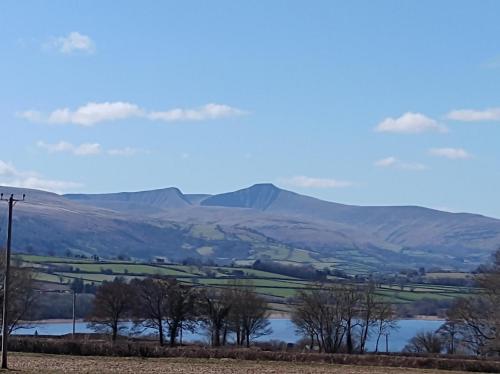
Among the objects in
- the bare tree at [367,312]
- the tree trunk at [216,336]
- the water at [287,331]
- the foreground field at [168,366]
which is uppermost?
the bare tree at [367,312]

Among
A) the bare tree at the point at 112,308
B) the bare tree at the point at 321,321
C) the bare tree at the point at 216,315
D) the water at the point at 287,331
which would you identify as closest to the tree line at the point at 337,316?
the bare tree at the point at 321,321

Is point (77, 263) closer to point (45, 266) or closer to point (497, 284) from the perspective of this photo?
point (45, 266)

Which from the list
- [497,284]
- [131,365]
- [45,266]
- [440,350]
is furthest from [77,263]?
[131,365]

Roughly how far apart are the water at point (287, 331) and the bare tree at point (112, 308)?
1139 cm

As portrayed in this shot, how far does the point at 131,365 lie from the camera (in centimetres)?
5162

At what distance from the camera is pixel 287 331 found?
136 metres

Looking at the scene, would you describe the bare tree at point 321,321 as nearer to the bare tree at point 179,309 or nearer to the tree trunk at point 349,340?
the tree trunk at point 349,340

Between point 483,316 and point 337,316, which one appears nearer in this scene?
point 483,316

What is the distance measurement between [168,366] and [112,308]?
147 ft

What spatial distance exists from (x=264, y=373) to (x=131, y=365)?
7703mm

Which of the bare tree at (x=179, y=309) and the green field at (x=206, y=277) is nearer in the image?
the bare tree at (x=179, y=309)

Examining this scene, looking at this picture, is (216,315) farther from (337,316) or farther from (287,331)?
(287,331)

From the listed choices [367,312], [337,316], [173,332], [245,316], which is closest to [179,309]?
[173,332]

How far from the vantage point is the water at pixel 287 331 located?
11598 centimetres
